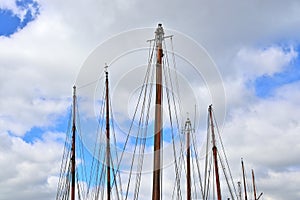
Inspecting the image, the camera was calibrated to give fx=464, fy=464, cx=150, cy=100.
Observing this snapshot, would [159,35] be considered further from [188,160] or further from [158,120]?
[188,160]

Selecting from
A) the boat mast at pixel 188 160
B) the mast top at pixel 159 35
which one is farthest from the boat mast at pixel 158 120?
the boat mast at pixel 188 160

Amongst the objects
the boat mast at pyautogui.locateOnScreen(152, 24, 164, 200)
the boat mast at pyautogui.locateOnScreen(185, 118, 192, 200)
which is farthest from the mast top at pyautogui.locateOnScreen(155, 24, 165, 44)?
the boat mast at pyautogui.locateOnScreen(185, 118, 192, 200)

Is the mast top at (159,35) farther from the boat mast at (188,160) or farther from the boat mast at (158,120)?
the boat mast at (188,160)

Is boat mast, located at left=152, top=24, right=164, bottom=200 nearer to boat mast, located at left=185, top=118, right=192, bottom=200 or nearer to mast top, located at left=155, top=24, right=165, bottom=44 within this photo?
mast top, located at left=155, top=24, right=165, bottom=44

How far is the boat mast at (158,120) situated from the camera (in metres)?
28.5

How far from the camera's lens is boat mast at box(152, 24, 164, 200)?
1120 inches

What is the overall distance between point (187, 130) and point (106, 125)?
17.6m

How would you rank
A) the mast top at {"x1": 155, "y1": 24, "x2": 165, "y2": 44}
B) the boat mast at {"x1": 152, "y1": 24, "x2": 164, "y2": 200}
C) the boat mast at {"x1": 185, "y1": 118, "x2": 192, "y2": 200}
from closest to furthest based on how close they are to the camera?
the boat mast at {"x1": 152, "y1": 24, "x2": 164, "y2": 200}, the mast top at {"x1": 155, "y1": 24, "x2": 165, "y2": 44}, the boat mast at {"x1": 185, "y1": 118, "x2": 192, "y2": 200}

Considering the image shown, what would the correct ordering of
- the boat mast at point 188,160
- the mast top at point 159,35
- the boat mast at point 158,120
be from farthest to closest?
1. the boat mast at point 188,160
2. the mast top at point 159,35
3. the boat mast at point 158,120

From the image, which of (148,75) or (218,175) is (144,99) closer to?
(148,75)

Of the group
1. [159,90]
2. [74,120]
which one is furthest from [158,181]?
[74,120]

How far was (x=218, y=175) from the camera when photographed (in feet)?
207

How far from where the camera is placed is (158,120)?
30406 mm

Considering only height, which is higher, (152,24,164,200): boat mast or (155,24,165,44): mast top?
(155,24,165,44): mast top
